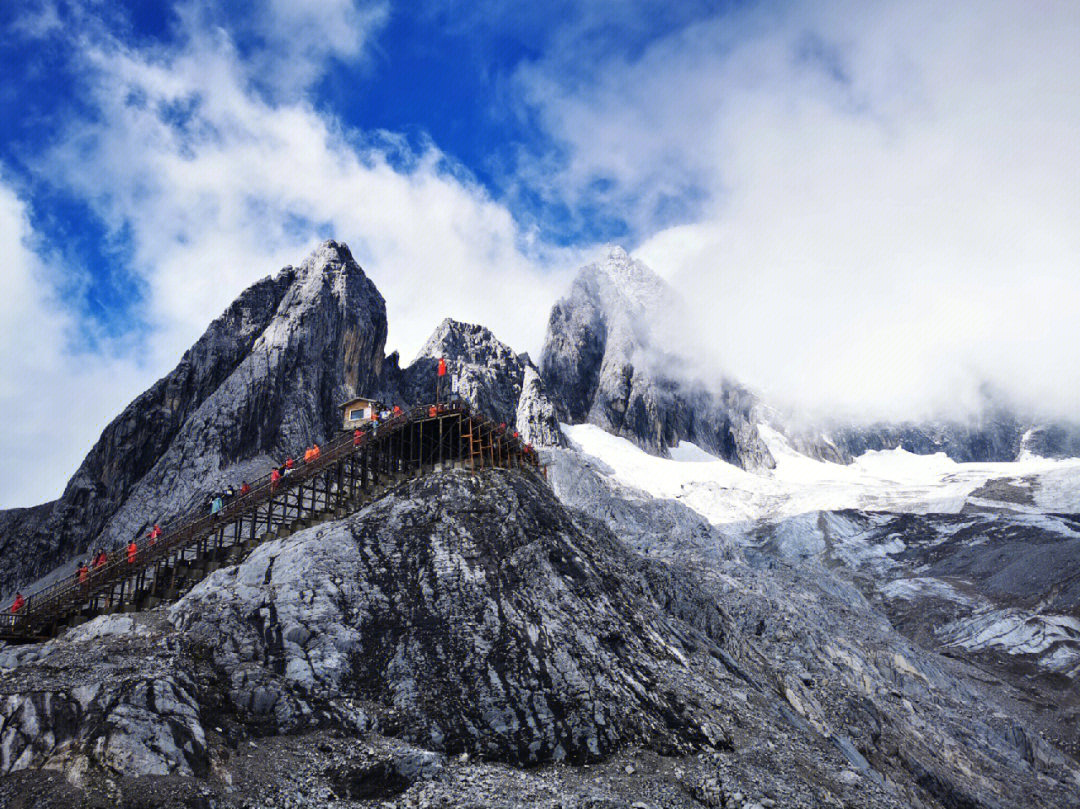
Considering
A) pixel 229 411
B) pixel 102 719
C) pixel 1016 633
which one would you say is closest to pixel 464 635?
pixel 102 719

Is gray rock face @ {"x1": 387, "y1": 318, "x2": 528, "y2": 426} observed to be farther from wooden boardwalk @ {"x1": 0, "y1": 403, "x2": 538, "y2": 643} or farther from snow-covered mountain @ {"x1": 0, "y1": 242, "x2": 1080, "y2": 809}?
wooden boardwalk @ {"x1": 0, "y1": 403, "x2": 538, "y2": 643}

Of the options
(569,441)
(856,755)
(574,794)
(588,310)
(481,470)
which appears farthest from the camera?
(588,310)

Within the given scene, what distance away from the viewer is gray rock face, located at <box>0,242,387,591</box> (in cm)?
6688

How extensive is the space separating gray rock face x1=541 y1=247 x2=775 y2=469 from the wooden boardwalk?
97.0 metres

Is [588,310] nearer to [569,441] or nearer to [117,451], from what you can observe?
[569,441]

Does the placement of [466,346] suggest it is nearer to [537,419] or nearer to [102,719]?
[537,419]

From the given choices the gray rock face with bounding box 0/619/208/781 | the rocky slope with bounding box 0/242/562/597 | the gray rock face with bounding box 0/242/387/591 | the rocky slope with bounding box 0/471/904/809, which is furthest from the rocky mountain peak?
the gray rock face with bounding box 0/619/208/781

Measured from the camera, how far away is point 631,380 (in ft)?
506

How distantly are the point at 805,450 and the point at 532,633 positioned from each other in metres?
178

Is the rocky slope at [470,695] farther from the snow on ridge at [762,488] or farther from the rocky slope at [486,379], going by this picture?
the rocky slope at [486,379]

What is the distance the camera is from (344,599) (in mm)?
30312

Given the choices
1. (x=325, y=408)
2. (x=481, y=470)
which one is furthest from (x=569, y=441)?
(x=481, y=470)

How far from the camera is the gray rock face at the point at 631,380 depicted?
150 metres

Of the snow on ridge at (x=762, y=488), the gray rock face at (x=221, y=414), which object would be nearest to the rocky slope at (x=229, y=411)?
the gray rock face at (x=221, y=414)
